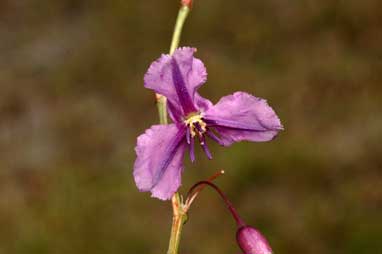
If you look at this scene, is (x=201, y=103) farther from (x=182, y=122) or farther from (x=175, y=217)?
(x=175, y=217)

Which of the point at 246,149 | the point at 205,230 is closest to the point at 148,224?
the point at 205,230

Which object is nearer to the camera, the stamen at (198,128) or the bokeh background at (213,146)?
the stamen at (198,128)

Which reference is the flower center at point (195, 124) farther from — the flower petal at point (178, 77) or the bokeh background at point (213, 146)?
the bokeh background at point (213, 146)

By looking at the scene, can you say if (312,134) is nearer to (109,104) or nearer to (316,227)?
(316,227)

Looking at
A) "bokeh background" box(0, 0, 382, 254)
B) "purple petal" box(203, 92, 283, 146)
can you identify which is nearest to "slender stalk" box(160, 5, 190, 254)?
"purple petal" box(203, 92, 283, 146)

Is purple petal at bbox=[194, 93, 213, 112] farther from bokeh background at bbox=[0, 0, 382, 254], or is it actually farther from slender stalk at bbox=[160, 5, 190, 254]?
bokeh background at bbox=[0, 0, 382, 254]

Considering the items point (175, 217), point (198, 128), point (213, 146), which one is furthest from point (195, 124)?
point (213, 146)

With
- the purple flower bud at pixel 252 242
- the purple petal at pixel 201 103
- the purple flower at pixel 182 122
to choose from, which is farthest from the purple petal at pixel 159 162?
the purple flower bud at pixel 252 242
